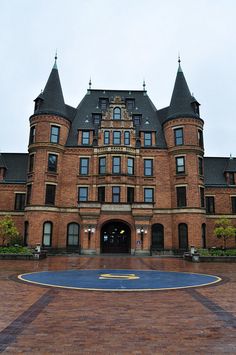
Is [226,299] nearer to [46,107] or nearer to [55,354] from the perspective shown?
[55,354]

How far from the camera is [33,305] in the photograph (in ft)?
28.2

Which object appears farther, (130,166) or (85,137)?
(85,137)

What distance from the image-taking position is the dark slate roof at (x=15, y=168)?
1527 inches

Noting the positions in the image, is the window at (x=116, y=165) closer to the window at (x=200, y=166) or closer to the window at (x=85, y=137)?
the window at (x=85, y=137)

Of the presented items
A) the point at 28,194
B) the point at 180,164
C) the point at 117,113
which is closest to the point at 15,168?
the point at 28,194

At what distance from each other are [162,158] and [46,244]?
17385mm

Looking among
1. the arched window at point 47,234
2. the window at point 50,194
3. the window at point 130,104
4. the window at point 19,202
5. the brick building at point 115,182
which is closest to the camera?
the arched window at point 47,234

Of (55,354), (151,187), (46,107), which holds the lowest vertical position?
(55,354)

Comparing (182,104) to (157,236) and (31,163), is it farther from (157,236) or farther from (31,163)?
(31,163)

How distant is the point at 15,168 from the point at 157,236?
69.7ft

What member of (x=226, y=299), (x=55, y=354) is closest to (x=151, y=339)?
(x=55, y=354)

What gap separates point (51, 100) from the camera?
36812 millimetres

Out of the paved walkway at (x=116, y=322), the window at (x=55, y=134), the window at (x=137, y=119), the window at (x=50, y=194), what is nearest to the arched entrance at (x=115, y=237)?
the window at (x=50, y=194)

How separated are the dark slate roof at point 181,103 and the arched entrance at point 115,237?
592 inches
